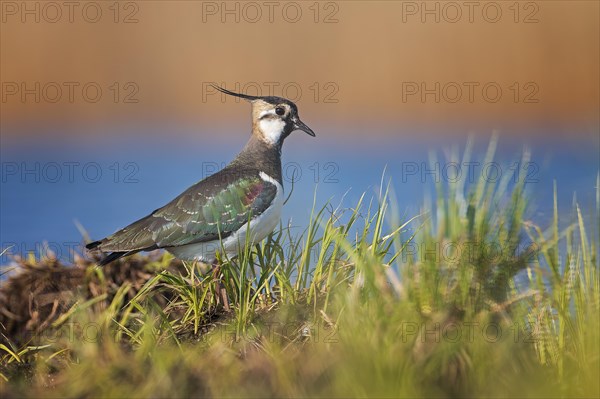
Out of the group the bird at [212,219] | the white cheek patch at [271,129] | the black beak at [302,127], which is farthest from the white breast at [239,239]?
the black beak at [302,127]

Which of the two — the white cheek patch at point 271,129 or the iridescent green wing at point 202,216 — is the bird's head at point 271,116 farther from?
the iridescent green wing at point 202,216

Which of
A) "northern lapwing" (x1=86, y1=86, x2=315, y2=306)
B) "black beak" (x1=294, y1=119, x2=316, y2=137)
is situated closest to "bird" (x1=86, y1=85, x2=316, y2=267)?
"northern lapwing" (x1=86, y1=86, x2=315, y2=306)

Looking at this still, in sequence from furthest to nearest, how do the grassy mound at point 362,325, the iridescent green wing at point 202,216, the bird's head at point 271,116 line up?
the bird's head at point 271,116
the iridescent green wing at point 202,216
the grassy mound at point 362,325

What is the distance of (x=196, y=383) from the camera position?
446cm

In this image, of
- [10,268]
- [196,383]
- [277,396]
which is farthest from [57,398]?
[10,268]

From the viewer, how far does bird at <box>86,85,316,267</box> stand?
698 cm

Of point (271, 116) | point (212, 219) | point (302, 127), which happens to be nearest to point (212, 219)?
point (212, 219)

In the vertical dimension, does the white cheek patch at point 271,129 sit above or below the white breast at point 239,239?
above

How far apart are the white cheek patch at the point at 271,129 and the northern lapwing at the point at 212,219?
0.26 m

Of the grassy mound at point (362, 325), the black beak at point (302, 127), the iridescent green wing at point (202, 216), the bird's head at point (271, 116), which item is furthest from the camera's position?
the black beak at point (302, 127)

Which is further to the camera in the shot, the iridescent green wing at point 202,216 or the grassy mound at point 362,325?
the iridescent green wing at point 202,216

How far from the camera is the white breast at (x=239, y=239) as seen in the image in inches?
275

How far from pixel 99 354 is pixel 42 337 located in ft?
8.84

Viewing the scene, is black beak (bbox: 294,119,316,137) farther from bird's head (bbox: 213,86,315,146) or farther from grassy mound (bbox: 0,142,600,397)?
grassy mound (bbox: 0,142,600,397)
